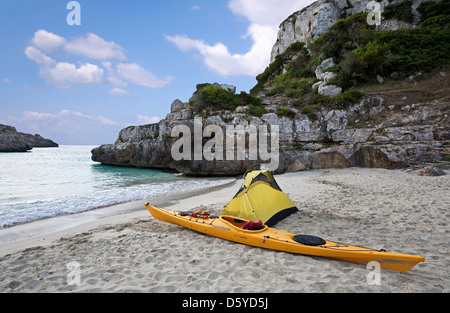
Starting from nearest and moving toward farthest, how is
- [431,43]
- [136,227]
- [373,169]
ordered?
[136,227] → [373,169] → [431,43]

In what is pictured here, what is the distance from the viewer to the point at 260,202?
5934mm

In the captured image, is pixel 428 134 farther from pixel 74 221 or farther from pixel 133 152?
pixel 133 152

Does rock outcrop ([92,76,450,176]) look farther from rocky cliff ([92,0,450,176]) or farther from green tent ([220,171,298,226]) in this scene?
green tent ([220,171,298,226])

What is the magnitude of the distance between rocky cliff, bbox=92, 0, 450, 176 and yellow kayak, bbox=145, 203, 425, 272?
12686mm

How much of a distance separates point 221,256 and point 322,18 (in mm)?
43162

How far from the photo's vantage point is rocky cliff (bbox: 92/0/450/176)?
1501cm

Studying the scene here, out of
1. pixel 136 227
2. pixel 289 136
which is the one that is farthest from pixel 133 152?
pixel 136 227

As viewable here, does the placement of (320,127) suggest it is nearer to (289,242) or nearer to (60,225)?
(289,242)

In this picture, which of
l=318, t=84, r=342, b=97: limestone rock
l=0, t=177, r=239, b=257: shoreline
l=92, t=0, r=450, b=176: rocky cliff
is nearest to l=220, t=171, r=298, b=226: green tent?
l=0, t=177, r=239, b=257: shoreline

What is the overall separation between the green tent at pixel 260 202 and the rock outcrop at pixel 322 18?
3494 cm

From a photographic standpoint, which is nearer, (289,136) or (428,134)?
(428,134)

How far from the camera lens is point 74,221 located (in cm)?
744

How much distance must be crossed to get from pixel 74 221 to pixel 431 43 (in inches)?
1318
